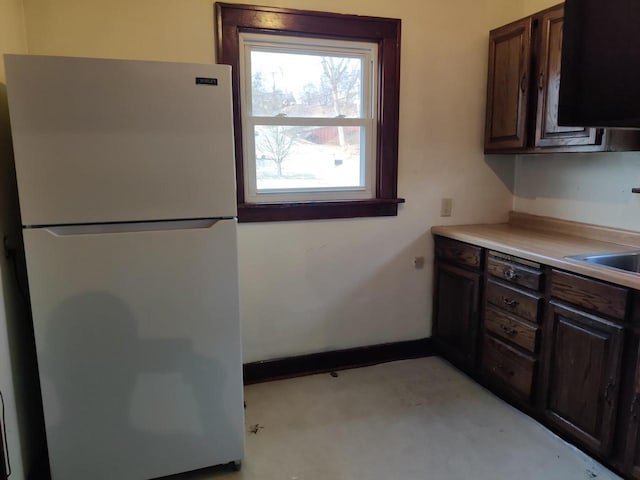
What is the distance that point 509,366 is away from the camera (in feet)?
7.84

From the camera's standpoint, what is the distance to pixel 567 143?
231 centimetres

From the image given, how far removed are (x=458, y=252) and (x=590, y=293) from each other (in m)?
0.90

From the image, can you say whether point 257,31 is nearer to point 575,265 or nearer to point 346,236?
point 346,236

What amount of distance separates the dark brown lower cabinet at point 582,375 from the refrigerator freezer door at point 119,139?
1531 millimetres

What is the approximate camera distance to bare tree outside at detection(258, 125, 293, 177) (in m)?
2.54

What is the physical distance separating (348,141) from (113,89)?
4.73ft

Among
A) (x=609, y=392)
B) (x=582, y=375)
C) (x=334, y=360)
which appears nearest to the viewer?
(x=609, y=392)

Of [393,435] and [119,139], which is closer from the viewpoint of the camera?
[119,139]

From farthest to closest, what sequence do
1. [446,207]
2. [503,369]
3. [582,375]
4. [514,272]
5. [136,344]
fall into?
[446,207] < [503,369] < [514,272] < [582,375] < [136,344]

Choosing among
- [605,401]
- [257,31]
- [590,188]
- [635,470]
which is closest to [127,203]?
[257,31]

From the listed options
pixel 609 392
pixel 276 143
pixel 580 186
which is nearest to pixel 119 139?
pixel 276 143

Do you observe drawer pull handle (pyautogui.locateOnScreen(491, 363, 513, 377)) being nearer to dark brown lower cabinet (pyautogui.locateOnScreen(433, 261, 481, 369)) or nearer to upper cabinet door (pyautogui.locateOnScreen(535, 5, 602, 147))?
dark brown lower cabinet (pyautogui.locateOnScreen(433, 261, 481, 369))

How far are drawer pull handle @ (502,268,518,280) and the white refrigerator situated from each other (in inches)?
54.8

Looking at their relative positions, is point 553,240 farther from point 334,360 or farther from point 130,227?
point 130,227
